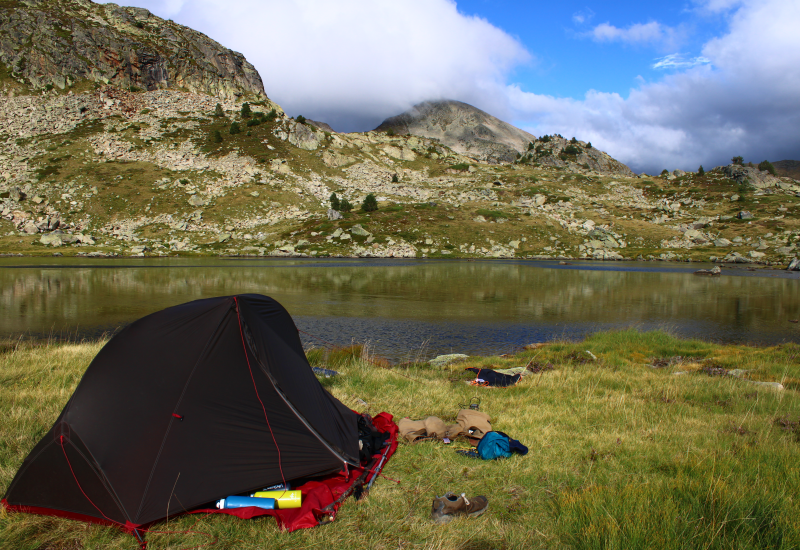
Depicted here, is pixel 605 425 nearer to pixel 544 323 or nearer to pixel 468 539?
pixel 468 539

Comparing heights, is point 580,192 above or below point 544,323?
above

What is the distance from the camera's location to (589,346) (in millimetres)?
16391

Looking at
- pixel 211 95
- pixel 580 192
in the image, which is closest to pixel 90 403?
pixel 580 192

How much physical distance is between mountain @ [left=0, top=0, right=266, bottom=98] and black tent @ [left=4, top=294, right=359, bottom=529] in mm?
129344

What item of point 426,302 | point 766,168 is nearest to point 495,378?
point 426,302

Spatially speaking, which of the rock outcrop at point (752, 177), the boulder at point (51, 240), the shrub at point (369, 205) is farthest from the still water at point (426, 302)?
the rock outcrop at point (752, 177)

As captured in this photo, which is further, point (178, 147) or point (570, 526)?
point (178, 147)

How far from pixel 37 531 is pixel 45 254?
234 feet

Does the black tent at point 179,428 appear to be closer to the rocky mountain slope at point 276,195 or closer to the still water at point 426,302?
the still water at point 426,302

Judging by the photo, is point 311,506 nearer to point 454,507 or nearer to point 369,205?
point 454,507

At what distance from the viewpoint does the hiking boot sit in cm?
502

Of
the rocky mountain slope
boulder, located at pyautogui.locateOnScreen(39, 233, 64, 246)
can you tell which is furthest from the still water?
the rocky mountain slope

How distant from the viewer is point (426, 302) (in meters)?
28.0

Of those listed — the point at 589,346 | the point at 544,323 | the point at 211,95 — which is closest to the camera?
the point at 589,346
